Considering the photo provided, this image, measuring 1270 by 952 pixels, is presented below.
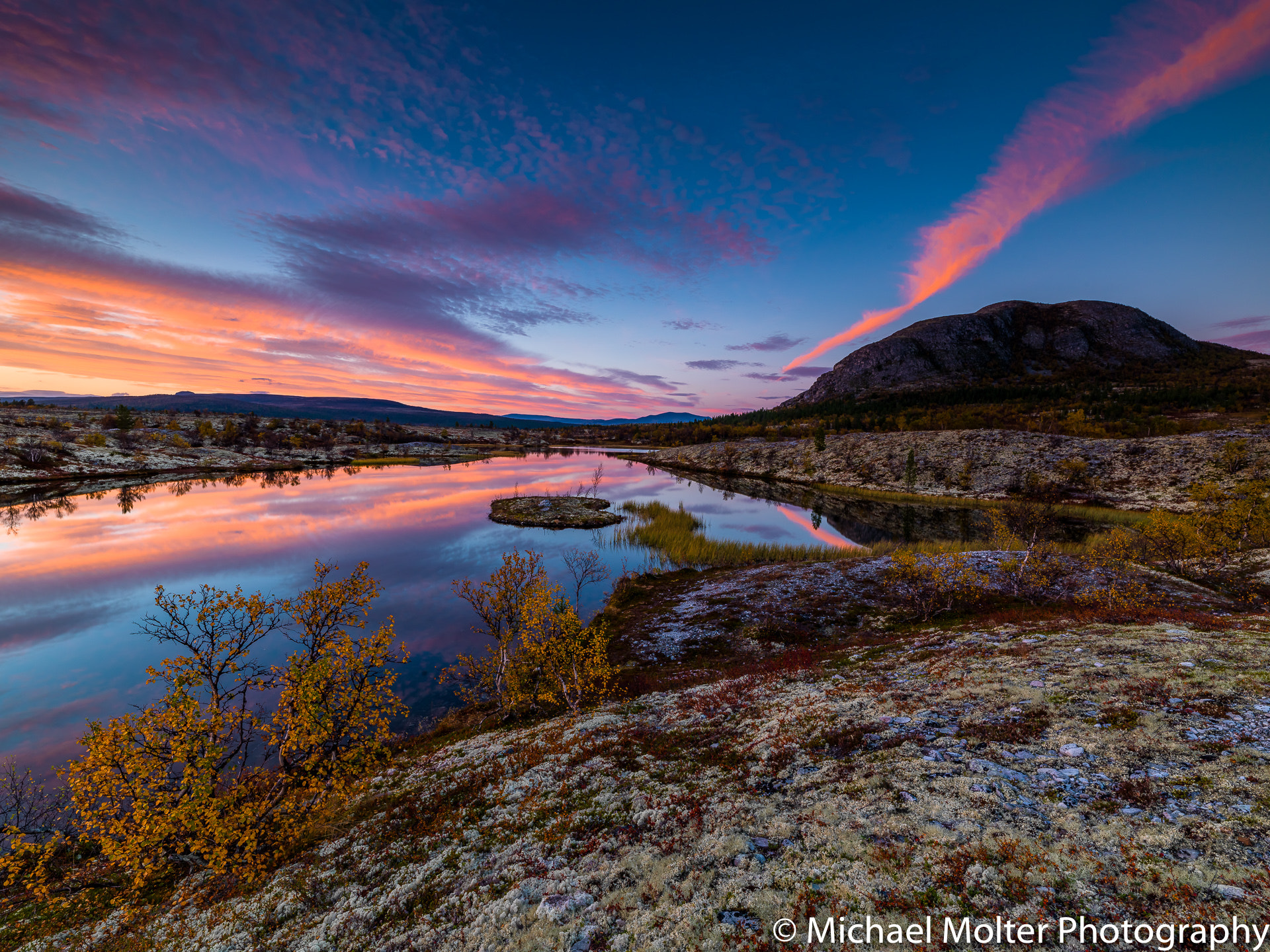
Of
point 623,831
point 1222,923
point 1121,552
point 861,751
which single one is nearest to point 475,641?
point 623,831

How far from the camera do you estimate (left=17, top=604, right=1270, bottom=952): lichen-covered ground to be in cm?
602

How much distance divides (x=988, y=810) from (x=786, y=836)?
136 inches

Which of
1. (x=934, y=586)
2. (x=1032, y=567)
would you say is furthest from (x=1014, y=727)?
(x=1032, y=567)

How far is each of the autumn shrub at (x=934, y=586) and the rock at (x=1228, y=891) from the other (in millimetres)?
24518

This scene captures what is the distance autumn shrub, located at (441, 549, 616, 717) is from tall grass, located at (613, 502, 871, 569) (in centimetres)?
2660

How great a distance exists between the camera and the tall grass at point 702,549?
158 ft

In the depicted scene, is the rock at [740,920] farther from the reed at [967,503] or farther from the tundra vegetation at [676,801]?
the reed at [967,503]

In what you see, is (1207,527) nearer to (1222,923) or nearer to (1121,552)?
(1121,552)

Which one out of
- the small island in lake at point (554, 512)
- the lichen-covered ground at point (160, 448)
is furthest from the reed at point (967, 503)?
the lichen-covered ground at point (160, 448)

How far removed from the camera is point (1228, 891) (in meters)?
5.03

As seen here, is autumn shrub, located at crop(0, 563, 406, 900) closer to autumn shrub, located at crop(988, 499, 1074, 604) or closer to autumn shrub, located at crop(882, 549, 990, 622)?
autumn shrub, located at crop(882, 549, 990, 622)

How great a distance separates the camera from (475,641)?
30.5 m

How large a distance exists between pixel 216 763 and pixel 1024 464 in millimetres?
122034

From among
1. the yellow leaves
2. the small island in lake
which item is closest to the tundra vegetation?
the yellow leaves
